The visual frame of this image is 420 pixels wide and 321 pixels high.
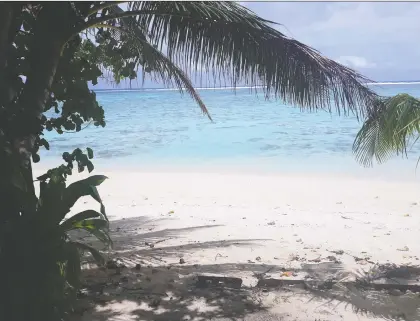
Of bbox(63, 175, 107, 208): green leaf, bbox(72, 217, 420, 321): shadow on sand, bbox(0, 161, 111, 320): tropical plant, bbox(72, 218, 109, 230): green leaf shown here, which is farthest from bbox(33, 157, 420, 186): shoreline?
bbox(0, 161, 111, 320): tropical plant

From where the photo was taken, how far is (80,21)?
121 inches

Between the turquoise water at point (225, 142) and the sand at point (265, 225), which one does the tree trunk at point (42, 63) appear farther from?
the turquoise water at point (225, 142)

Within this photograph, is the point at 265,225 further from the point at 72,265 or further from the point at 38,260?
the point at 38,260

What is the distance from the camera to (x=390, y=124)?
345cm

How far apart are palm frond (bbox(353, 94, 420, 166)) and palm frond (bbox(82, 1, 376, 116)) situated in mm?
124

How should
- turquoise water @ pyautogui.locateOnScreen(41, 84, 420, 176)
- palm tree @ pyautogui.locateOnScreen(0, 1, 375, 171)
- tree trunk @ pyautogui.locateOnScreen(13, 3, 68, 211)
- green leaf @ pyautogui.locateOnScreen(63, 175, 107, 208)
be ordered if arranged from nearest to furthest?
green leaf @ pyautogui.locateOnScreen(63, 175, 107, 208) < tree trunk @ pyautogui.locateOnScreen(13, 3, 68, 211) < palm tree @ pyautogui.locateOnScreen(0, 1, 375, 171) < turquoise water @ pyautogui.locateOnScreen(41, 84, 420, 176)

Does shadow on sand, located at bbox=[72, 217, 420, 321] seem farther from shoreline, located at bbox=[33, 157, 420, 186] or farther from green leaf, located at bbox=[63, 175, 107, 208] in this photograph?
shoreline, located at bbox=[33, 157, 420, 186]

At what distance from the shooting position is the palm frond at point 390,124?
337 centimetres

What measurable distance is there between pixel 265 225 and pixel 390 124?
2465 millimetres

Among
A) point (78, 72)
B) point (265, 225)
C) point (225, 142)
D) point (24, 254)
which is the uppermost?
point (78, 72)

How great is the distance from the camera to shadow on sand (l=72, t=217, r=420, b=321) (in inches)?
113

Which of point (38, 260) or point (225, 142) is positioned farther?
point (225, 142)

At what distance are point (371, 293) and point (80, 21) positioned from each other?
2616 millimetres

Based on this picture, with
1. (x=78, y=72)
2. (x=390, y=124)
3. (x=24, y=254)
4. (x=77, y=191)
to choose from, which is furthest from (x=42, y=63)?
(x=390, y=124)
